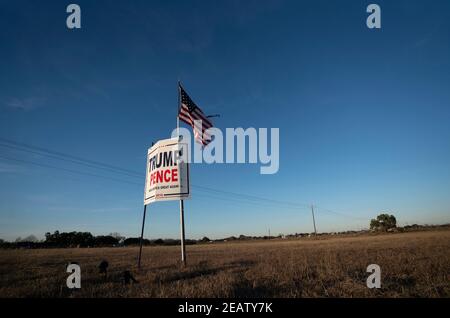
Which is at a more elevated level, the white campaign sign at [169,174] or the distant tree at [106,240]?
the white campaign sign at [169,174]

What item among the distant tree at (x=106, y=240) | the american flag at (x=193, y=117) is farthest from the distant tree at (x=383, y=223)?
the american flag at (x=193, y=117)

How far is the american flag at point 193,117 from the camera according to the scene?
16.2m

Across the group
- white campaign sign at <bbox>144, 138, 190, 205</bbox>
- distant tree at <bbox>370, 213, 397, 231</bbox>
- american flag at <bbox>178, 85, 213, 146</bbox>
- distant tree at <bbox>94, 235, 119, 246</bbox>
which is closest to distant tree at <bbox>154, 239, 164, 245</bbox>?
distant tree at <bbox>94, 235, 119, 246</bbox>

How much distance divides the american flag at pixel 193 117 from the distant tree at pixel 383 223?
391ft

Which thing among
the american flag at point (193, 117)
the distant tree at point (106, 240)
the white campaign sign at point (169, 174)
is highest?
the american flag at point (193, 117)

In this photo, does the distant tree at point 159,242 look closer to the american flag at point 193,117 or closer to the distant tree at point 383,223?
the distant tree at point 383,223

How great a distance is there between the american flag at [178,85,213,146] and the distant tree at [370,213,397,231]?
119m

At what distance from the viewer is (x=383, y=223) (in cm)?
11756

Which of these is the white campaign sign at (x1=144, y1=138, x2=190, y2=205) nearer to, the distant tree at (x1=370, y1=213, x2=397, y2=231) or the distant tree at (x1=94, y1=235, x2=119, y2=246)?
the distant tree at (x1=94, y1=235, x2=119, y2=246)

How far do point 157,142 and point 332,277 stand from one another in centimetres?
971

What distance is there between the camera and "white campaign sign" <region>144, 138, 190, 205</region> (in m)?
13.8
